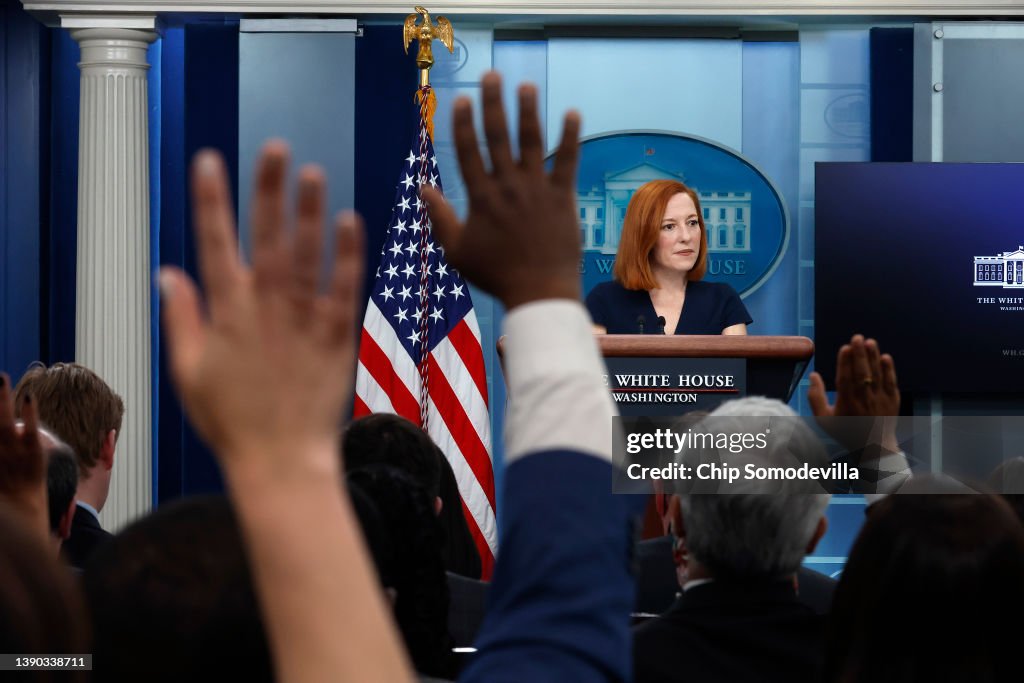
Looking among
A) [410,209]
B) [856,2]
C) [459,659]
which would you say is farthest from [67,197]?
[459,659]

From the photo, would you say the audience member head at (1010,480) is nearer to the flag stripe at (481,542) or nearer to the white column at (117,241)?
the flag stripe at (481,542)

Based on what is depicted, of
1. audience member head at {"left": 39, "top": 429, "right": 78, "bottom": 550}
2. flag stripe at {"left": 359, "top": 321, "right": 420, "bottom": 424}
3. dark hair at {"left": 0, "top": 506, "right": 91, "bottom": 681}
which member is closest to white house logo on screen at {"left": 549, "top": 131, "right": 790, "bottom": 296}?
flag stripe at {"left": 359, "top": 321, "right": 420, "bottom": 424}

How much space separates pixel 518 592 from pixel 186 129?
5931 mm

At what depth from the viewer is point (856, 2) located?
610cm

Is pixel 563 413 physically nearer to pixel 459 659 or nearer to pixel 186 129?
pixel 459 659

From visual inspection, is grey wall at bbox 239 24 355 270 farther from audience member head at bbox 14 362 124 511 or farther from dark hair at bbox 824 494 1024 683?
dark hair at bbox 824 494 1024 683

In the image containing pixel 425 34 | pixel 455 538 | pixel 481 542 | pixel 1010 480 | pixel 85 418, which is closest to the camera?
pixel 1010 480

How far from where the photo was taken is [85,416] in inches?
114

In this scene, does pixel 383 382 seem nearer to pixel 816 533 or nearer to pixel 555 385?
pixel 816 533

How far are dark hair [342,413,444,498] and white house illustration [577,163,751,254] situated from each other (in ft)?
12.4

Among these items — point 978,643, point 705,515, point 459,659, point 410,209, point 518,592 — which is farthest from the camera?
Answer: point 410,209

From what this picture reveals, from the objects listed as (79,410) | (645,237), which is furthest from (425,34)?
(79,410)

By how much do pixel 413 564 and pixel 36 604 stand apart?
37.2 inches

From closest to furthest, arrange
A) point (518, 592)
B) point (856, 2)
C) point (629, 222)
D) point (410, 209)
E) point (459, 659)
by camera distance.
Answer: point (518, 592), point (459, 659), point (629, 222), point (410, 209), point (856, 2)
